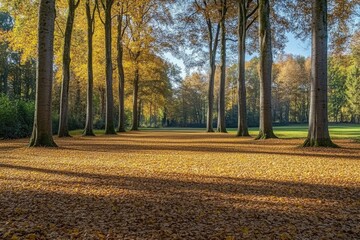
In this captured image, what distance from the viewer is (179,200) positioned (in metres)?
4.77

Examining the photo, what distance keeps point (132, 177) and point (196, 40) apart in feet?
85.5

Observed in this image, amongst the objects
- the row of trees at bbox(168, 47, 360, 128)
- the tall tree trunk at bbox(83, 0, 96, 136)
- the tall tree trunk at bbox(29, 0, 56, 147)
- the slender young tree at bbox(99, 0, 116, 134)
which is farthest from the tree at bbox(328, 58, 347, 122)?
the tall tree trunk at bbox(29, 0, 56, 147)

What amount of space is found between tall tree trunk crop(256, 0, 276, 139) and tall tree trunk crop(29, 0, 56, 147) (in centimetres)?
1020

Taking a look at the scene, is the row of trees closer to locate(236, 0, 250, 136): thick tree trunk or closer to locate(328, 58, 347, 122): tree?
locate(328, 58, 347, 122): tree

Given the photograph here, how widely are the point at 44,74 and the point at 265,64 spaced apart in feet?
35.8

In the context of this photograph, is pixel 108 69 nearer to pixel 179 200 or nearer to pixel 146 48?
pixel 146 48

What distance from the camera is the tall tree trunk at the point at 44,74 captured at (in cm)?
1218

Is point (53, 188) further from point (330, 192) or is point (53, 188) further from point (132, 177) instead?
point (330, 192)

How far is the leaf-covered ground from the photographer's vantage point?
347 centimetres

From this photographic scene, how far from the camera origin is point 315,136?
11.9 m

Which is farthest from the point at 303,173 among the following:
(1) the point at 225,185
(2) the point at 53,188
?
(2) the point at 53,188

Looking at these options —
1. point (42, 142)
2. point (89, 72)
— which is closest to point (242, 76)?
point (89, 72)

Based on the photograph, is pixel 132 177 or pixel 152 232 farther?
pixel 132 177

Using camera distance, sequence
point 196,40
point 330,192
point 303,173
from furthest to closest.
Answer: point 196,40
point 303,173
point 330,192
